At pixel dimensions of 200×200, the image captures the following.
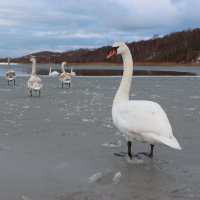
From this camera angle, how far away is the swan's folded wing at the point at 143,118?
5175 millimetres

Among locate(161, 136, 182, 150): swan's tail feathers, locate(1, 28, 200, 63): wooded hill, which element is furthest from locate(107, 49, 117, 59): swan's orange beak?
locate(1, 28, 200, 63): wooded hill

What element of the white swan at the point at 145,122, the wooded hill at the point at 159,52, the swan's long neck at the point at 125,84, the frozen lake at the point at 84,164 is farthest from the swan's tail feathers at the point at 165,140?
the wooded hill at the point at 159,52

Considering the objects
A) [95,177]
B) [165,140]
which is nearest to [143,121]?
[165,140]

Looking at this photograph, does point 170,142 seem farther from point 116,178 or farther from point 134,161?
point 134,161

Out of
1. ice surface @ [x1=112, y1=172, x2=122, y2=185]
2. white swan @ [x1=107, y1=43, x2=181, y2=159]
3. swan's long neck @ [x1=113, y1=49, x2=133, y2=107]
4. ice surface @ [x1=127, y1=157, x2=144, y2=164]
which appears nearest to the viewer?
ice surface @ [x1=112, y1=172, x2=122, y2=185]

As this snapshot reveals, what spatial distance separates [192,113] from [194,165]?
4792mm

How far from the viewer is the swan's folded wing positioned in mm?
5175

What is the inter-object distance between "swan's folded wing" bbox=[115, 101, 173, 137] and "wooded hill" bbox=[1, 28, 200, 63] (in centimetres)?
10793

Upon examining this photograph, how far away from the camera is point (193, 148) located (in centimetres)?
638

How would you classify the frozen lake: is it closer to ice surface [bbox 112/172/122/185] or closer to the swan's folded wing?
ice surface [bbox 112/172/122/185]

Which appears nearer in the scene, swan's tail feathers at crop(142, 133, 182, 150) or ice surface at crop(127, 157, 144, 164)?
swan's tail feathers at crop(142, 133, 182, 150)

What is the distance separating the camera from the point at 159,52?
134250mm

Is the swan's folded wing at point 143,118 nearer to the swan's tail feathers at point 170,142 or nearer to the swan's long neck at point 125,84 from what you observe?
the swan's tail feathers at point 170,142

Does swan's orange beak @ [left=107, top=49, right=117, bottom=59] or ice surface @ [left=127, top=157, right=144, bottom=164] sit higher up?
swan's orange beak @ [left=107, top=49, right=117, bottom=59]
